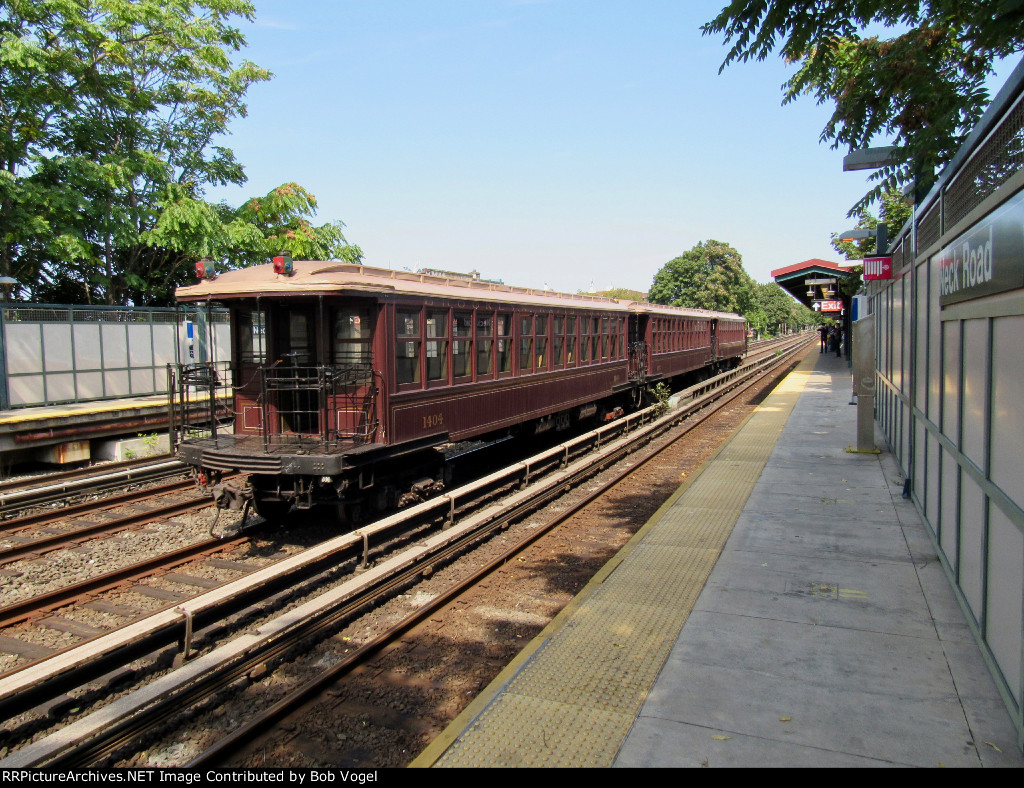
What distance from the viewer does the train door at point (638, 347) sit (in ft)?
58.7

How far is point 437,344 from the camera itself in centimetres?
925

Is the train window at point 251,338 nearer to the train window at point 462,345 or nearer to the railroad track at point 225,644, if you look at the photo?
the train window at point 462,345

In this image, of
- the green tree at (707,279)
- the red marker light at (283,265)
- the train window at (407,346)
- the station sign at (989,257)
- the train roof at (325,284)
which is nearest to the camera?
the station sign at (989,257)

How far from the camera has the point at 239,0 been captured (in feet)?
68.4

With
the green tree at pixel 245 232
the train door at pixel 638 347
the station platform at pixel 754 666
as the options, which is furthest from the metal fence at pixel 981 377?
the green tree at pixel 245 232

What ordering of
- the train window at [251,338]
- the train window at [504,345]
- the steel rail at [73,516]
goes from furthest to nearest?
the train window at [504,345] < the train window at [251,338] < the steel rail at [73,516]

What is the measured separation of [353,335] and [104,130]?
50.1ft

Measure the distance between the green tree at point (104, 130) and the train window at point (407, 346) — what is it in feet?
40.5

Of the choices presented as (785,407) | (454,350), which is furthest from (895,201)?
(454,350)

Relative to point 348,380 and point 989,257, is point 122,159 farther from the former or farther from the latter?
point 989,257

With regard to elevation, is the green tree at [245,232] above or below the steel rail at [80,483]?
above

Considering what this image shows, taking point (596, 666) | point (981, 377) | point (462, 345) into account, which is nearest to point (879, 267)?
point (462, 345)

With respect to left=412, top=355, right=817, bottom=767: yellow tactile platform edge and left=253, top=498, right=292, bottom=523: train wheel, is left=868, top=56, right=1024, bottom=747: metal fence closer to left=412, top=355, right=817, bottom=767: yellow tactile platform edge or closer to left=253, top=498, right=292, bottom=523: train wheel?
left=412, top=355, right=817, bottom=767: yellow tactile platform edge
